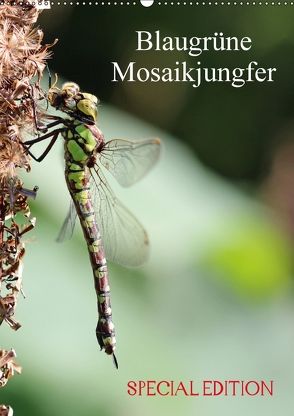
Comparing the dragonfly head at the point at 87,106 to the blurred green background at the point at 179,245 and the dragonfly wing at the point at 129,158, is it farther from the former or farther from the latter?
the blurred green background at the point at 179,245

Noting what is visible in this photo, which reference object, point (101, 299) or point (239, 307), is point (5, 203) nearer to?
point (101, 299)

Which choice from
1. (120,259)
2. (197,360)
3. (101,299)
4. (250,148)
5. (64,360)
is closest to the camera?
(101,299)

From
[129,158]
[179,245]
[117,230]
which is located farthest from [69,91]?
[179,245]

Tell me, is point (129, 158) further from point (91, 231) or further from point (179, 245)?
point (179, 245)

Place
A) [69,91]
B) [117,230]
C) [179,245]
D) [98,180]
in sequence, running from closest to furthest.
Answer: [69,91] < [98,180] < [117,230] < [179,245]

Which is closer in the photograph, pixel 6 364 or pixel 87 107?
pixel 6 364

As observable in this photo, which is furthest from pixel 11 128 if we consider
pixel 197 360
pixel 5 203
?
pixel 197 360

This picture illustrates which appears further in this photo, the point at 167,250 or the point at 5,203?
the point at 167,250
